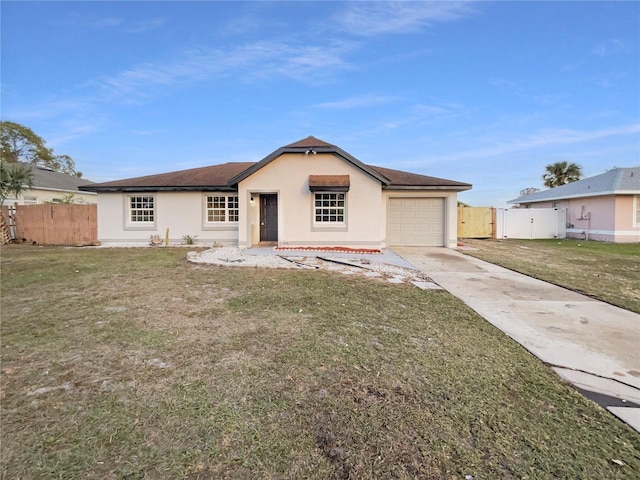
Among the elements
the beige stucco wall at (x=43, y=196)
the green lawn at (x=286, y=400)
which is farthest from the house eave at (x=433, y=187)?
the beige stucco wall at (x=43, y=196)

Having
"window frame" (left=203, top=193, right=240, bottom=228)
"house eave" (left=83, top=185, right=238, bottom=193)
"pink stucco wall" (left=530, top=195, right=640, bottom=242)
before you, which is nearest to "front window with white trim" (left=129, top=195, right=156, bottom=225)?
"house eave" (left=83, top=185, right=238, bottom=193)

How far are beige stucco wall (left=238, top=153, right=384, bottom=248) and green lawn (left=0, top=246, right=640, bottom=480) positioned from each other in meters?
8.54

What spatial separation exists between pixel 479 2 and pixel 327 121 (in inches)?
450

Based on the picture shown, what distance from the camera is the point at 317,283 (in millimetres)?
7625

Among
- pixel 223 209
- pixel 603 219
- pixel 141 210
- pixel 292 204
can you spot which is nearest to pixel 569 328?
pixel 292 204

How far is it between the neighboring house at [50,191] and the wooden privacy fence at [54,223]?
6150 mm

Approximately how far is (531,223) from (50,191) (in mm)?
38415

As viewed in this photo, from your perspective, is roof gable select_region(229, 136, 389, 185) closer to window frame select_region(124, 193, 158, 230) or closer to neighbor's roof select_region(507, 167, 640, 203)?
window frame select_region(124, 193, 158, 230)

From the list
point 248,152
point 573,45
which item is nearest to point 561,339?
point 573,45

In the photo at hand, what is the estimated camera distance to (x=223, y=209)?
16.1 metres

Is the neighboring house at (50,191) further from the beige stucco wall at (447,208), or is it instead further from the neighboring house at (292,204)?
the beige stucco wall at (447,208)

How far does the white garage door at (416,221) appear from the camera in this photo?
15.5 metres

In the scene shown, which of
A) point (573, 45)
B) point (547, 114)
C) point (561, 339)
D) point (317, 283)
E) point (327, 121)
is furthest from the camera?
point (327, 121)

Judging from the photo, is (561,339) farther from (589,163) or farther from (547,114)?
(589,163)
